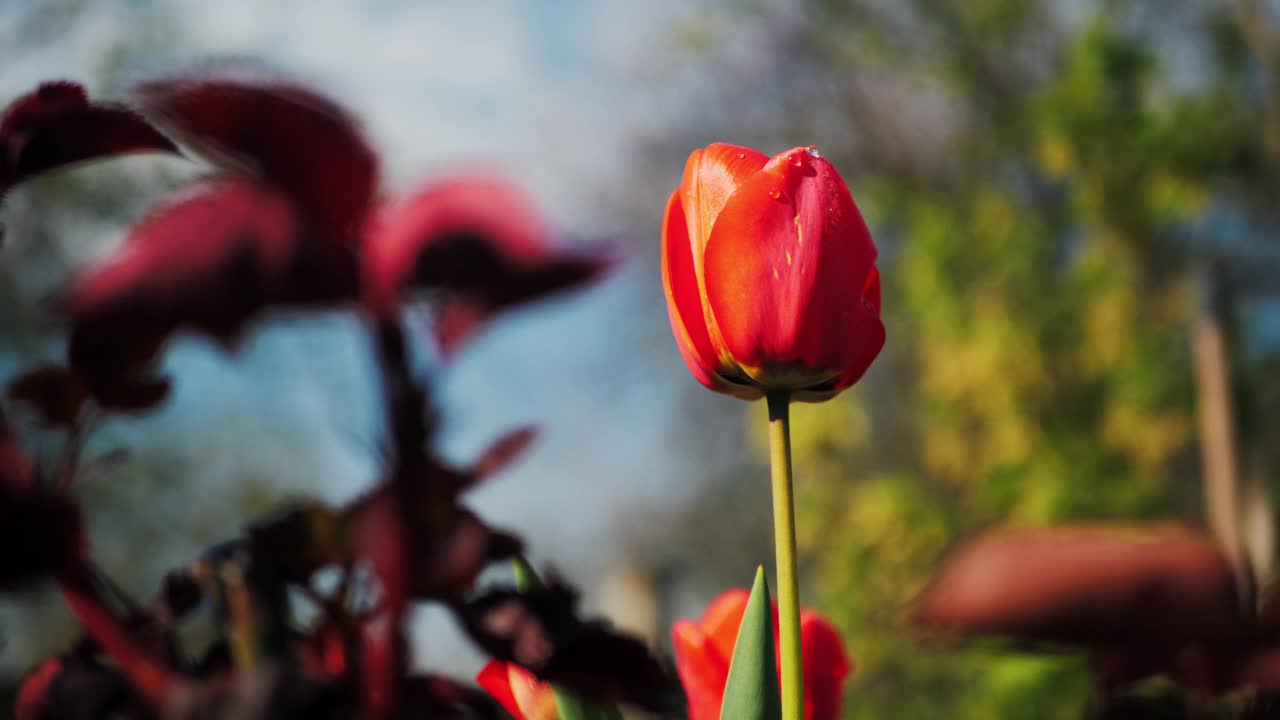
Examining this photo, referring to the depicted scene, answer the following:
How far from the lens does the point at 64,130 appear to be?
0.84 feet

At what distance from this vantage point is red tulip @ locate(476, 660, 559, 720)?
349mm

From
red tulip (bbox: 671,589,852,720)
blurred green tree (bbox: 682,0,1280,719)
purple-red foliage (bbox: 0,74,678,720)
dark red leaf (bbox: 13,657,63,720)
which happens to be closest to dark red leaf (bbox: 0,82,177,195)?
purple-red foliage (bbox: 0,74,678,720)

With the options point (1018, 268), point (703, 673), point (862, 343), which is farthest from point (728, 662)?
point (1018, 268)

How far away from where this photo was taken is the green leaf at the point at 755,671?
1.02 ft

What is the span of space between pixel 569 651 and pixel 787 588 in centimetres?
9

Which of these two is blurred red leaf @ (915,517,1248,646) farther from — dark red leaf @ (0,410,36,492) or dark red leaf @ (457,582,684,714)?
dark red leaf @ (0,410,36,492)

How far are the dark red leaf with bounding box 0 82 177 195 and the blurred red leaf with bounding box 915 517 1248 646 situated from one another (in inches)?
7.1

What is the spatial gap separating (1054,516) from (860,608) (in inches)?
45.3

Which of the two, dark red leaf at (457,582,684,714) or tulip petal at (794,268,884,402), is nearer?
dark red leaf at (457,582,684,714)

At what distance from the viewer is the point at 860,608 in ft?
16.0

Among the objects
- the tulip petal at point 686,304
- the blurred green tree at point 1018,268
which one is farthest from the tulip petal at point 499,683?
the blurred green tree at point 1018,268

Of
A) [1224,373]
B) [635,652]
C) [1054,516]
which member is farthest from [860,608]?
[635,652]

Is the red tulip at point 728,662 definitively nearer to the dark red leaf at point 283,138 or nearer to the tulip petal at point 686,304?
the tulip petal at point 686,304

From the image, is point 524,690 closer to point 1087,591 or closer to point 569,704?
point 569,704
